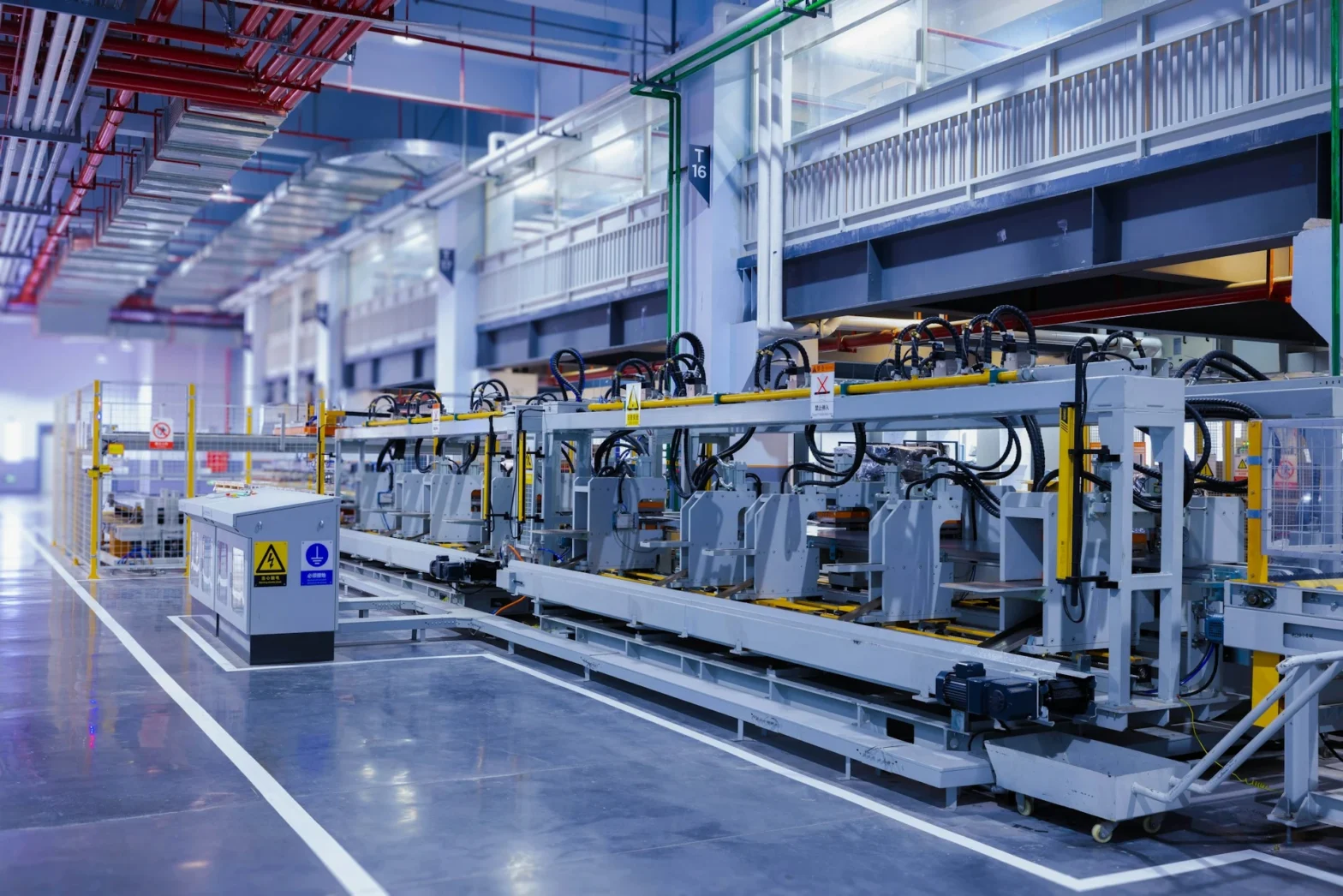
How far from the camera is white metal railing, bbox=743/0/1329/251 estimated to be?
770 centimetres

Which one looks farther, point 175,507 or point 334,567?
point 175,507

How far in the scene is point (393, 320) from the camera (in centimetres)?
2261

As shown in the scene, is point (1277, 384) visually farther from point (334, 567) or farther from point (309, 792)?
point (334, 567)

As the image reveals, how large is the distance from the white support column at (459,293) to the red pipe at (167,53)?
8037mm

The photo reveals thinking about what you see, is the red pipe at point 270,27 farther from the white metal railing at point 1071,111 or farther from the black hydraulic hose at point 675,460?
the black hydraulic hose at point 675,460

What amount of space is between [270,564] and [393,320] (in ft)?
50.1

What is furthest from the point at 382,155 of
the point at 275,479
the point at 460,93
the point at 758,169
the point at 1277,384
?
the point at 1277,384

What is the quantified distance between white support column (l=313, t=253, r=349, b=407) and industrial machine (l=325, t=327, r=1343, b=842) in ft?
57.2

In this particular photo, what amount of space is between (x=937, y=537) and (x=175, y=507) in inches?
449

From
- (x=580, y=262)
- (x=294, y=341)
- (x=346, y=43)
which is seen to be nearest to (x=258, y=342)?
(x=294, y=341)

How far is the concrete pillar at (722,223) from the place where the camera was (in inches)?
501

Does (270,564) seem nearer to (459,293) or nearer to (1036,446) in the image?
(1036,446)

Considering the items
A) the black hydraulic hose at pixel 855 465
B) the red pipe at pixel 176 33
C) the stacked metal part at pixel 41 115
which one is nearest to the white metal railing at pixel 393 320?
the stacked metal part at pixel 41 115

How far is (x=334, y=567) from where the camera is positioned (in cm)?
812
